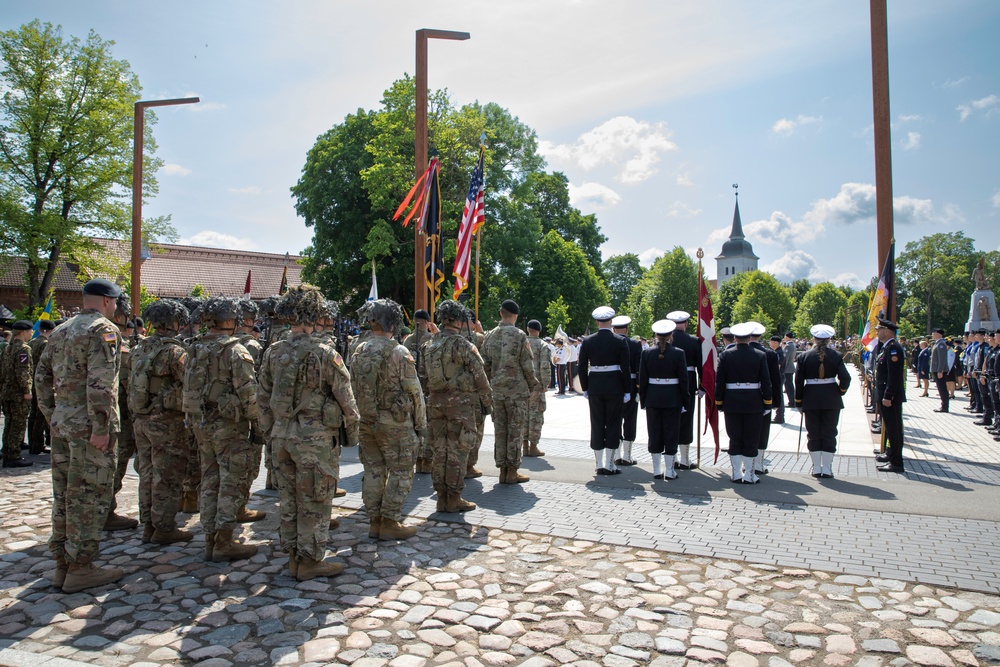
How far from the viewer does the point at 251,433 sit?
19.2ft

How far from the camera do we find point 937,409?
691 inches

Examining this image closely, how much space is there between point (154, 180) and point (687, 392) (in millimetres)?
29457

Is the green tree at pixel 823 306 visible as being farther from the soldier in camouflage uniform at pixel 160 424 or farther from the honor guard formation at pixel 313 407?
the soldier in camouflage uniform at pixel 160 424

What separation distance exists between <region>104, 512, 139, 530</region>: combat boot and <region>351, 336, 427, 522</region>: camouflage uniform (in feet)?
8.10

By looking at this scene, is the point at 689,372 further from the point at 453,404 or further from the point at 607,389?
the point at 453,404

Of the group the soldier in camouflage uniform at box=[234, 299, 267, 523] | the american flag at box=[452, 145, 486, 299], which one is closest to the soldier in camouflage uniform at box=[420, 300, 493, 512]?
the soldier in camouflage uniform at box=[234, 299, 267, 523]

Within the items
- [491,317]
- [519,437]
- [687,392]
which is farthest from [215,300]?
[491,317]

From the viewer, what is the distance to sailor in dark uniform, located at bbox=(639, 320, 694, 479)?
8492mm

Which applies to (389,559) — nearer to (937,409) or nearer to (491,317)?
(937,409)

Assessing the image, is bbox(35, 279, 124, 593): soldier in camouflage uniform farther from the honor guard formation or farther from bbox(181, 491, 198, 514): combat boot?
bbox(181, 491, 198, 514): combat boot

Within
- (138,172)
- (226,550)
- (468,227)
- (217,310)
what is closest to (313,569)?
(226,550)

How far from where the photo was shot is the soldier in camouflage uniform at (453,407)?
6.96 m

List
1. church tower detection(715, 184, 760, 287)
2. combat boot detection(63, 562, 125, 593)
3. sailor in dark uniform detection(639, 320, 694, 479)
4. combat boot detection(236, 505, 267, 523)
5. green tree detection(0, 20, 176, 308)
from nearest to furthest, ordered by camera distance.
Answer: combat boot detection(63, 562, 125, 593) → combat boot detection(236, 505, 267, 523) → sailor in dark uniform detection(639, 320, 694, 479) → green tree detection(0, 20, 176, 308) → church tower detection(715, 184, 760, 287)

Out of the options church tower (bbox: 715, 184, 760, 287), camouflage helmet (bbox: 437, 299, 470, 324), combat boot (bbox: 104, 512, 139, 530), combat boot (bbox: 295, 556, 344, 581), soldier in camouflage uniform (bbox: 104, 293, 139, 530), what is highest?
church tower (bbox: 715, 184, 760, 287)
